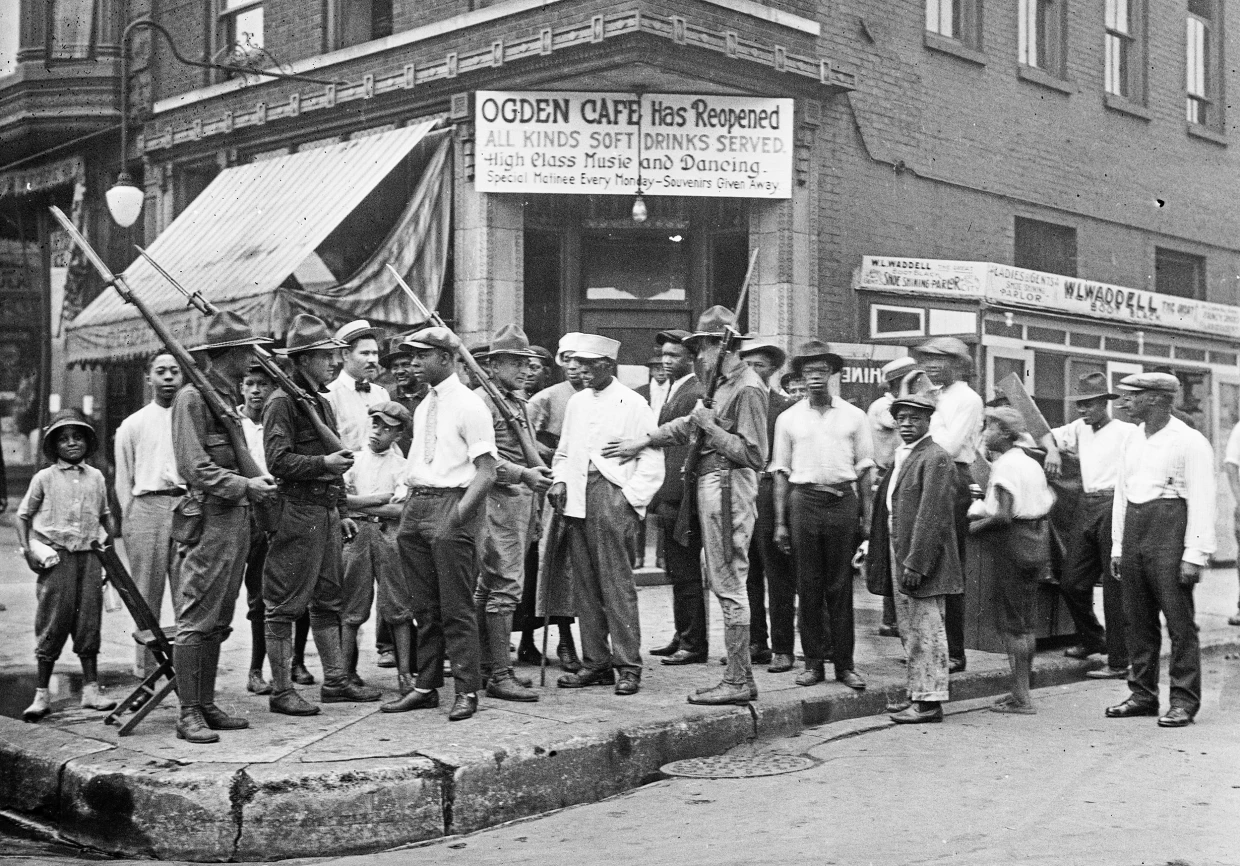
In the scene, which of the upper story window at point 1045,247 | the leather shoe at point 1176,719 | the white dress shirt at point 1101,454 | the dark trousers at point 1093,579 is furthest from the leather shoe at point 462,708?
the upper story window at point 1045,247

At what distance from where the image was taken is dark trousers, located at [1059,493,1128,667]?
8805 mm

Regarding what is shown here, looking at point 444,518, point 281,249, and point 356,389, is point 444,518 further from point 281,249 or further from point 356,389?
point 281,249

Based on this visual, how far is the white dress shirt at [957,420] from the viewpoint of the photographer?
8.49 m

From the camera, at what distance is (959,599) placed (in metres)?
8.62

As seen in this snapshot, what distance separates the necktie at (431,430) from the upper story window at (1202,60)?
14458 mm

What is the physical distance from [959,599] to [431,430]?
374 centimetres

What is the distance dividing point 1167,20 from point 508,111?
9225 mm

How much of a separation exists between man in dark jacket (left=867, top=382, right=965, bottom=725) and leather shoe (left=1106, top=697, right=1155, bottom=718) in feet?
3.31

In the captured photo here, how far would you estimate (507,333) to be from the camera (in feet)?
27.1

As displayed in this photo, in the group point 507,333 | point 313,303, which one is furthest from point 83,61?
point 507,333

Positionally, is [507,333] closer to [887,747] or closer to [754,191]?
[887,747]

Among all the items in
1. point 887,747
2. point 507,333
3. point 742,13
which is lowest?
point 887,747

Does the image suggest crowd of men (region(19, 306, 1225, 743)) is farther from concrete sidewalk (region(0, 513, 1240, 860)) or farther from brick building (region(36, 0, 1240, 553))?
brick building (region(36, 0, 1240, 553))

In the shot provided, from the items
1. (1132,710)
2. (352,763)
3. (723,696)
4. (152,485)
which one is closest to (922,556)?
(723,696)
